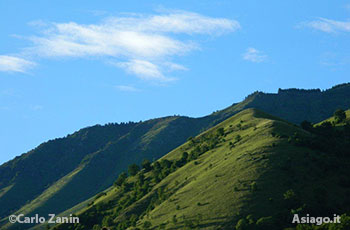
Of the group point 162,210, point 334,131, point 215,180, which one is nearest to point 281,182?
point 215,180

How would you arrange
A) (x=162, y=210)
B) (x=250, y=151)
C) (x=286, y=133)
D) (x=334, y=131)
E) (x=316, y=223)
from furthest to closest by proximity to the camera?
(x=334, y=131) < (x=286, y=133) < (x=250, y=151) < (x=162, y=210) < (x=316, y=223)

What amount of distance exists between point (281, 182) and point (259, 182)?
5.27 metres

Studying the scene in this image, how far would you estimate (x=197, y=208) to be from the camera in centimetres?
12362

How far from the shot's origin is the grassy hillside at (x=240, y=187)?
382 ft

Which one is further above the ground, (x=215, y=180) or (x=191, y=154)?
(x=191, y=154)

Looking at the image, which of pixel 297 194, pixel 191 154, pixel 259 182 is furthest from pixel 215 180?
pixel 191 154

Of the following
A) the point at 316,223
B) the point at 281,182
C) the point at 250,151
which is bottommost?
the point at 316,223

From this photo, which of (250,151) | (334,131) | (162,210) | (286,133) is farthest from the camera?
(334,131)

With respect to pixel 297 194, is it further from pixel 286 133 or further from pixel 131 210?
pixel 131 210

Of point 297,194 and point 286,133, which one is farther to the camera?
point 286,133

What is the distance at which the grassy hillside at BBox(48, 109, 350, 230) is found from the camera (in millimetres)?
116438

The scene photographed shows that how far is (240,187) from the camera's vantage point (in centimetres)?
12544

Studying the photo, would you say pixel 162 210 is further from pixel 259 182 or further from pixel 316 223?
pixel 316 223

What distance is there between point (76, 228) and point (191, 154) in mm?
44905
